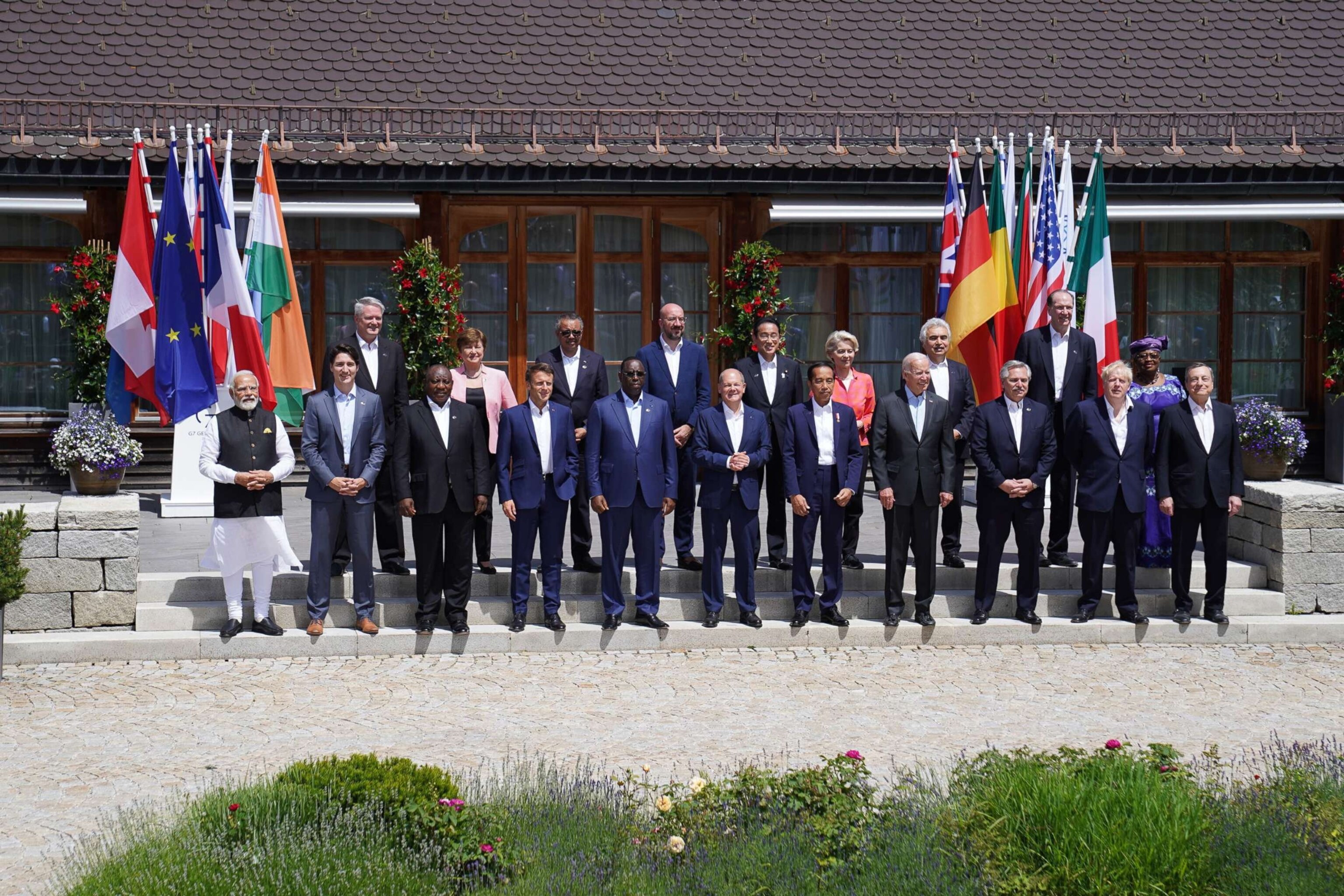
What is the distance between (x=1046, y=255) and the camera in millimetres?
13688

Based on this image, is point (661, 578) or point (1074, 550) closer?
point (661, 578)

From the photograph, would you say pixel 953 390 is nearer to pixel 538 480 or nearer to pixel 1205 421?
pixel 1205 421

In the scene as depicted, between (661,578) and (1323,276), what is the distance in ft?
34.5

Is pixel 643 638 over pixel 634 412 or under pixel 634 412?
under

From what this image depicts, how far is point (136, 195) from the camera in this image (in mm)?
12656

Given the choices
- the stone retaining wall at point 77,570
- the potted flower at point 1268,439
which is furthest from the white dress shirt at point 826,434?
the potted flower at point 1268,439

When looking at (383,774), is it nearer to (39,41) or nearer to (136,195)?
(136,195)

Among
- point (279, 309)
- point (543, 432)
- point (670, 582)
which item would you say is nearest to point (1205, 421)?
point (670, 582)

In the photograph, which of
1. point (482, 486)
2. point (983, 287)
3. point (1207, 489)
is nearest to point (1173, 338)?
point (983, 287)

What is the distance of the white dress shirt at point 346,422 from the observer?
34.4 ft

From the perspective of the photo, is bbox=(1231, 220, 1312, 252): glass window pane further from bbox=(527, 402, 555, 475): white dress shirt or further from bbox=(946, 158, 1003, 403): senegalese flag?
bbox=(527, 402, 555, 475): white dress shirt

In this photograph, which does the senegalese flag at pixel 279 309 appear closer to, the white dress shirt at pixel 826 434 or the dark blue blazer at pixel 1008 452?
the white dress shirt at pixel 826 434

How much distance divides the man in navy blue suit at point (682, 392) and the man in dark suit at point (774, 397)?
31 centimetres

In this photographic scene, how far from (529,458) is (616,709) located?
7.40 ft
